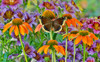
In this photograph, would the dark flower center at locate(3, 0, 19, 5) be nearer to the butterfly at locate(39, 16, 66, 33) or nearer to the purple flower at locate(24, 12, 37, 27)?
the purple flower at locate(24, 12, 37, 27)

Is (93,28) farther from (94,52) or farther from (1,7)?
(1,7)

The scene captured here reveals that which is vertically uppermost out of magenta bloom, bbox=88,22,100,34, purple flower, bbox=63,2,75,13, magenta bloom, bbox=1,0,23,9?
magenta bloom, bbox=1,0,23,9

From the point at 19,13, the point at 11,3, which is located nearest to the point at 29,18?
the point at 19,13

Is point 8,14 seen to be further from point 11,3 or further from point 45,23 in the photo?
point 45,23

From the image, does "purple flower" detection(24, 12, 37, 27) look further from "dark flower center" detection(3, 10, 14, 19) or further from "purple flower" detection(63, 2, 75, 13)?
"purple flower" detection(63, 2, 75, 13)

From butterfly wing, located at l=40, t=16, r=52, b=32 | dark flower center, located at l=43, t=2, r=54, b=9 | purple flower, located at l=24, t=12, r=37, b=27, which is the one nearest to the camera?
butterfly wing, located at l=40, t=16, r=52, b=32

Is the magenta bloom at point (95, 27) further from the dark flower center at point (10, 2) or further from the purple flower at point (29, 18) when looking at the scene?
the dark flower center at point (10, 2)

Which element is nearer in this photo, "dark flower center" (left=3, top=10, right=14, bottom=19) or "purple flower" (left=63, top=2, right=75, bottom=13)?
"dark flower center" (left=3, top=10, right=14, bottom=19)

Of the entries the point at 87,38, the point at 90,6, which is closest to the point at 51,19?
the point at 87,38

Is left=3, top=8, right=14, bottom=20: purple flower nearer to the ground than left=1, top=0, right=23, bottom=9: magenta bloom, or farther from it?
nearer to the ground

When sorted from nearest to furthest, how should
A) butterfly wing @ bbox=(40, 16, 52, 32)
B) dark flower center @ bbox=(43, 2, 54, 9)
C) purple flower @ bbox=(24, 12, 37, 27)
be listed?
1. butterfly wing @ bbox=(40, 16, 52, 32)
2. purple flower @ bbox=(24, 12, 37, 27)
3. dark flower center @ bbox=(43, 2, 54, 9)

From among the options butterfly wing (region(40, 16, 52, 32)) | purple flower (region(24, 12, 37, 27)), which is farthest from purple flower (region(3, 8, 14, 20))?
butterfly wing (region(40, 16, 52, 32))
